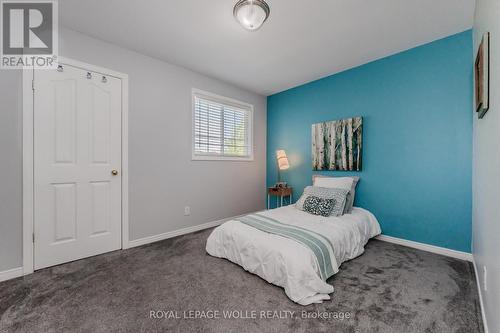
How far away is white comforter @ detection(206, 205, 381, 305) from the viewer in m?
1.67

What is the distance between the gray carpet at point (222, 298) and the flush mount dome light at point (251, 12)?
2.30 metres

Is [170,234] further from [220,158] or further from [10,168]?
[10,168]

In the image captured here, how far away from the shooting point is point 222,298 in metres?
1.69

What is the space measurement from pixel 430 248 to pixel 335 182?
1319 mm

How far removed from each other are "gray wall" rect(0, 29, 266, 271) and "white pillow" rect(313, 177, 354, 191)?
5.18ft

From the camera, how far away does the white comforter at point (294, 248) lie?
1667mm

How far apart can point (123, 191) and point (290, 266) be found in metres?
2.21

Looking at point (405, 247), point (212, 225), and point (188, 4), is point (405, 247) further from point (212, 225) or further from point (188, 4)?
point (188, 4)

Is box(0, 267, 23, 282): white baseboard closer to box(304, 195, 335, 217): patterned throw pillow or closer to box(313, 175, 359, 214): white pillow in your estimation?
box(304, 195, 335, 217): patterned throw pillow

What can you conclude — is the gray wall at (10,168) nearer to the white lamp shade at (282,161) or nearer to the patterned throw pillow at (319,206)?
the patterned throw pillow at (319,206)

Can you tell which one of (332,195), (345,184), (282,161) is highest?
(282,161)

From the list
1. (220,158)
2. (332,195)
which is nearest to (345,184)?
(332,195)

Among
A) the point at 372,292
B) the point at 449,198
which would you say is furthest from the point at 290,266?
the point at 449,198

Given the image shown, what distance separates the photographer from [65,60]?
2262mm
